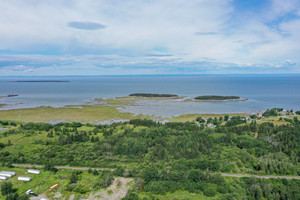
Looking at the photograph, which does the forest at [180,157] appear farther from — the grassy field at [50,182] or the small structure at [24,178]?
the small structure at [24,178]

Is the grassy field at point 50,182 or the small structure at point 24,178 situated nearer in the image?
the grassy field at point 50,182

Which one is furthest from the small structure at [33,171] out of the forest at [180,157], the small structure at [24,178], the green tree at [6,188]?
the green tree at [6,188]

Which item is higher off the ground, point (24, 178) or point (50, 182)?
point (24, 178)

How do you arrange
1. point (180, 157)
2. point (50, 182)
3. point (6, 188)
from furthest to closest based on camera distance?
1. point (180, 157)
2. point (50, 182)
3. point (6, 188)

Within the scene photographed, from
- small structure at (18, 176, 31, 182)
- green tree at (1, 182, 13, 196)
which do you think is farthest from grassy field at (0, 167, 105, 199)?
green tree at (1, 182, 13, 196)

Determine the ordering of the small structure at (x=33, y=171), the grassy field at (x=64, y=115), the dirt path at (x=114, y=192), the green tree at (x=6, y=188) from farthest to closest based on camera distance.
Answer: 1. the grassy field at (x=64, y=115)
2. the small structure at (x=33, y=171)
3. the green tree at (x=6, y=188)
4. the dirt path at (x=114, y=192)

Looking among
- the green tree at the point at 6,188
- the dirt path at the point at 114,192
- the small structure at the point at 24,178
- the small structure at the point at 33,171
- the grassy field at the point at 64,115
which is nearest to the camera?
the dirt path at the point at 114,192

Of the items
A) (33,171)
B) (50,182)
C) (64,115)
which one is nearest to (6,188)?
(50,182)

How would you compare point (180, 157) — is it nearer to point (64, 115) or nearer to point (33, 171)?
point (33, 171)
